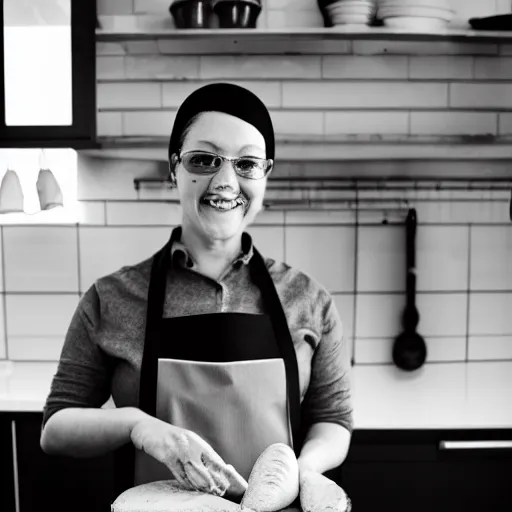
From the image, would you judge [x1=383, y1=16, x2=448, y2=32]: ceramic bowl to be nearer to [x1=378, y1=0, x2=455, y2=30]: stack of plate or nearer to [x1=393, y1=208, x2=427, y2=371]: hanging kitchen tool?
[x1=378, y1=0, x2=455, y2=30]: stack of plate

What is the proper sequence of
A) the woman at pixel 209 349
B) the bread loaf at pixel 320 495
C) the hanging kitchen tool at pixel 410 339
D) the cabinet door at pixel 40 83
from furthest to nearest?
the hanging kitchen tool at pixel 410 339 → the cabinet door at pixel 40 83 → the woman at pixel 209 349 → the bread loaf at pixel 320 495

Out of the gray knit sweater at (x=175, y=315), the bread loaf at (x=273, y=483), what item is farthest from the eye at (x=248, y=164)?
the bread loaf at (x=273, y=483)

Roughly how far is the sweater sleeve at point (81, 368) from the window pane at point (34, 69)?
0.89 m

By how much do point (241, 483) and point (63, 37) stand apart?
57.7 inches

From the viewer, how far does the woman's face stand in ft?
3.72

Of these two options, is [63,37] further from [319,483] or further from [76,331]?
[319,483]

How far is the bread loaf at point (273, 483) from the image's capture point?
927mm

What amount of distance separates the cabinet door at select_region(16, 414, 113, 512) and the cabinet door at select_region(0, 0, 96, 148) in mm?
808

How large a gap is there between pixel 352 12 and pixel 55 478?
1.59m

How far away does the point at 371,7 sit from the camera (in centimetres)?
188

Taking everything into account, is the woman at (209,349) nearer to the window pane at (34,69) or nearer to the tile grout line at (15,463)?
the tile grout line at (15,463)

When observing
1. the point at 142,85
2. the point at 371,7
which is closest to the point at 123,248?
the point at 142,85

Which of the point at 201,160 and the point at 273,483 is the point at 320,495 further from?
the point at 201,160

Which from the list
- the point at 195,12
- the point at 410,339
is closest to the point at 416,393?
the point at 410,339
